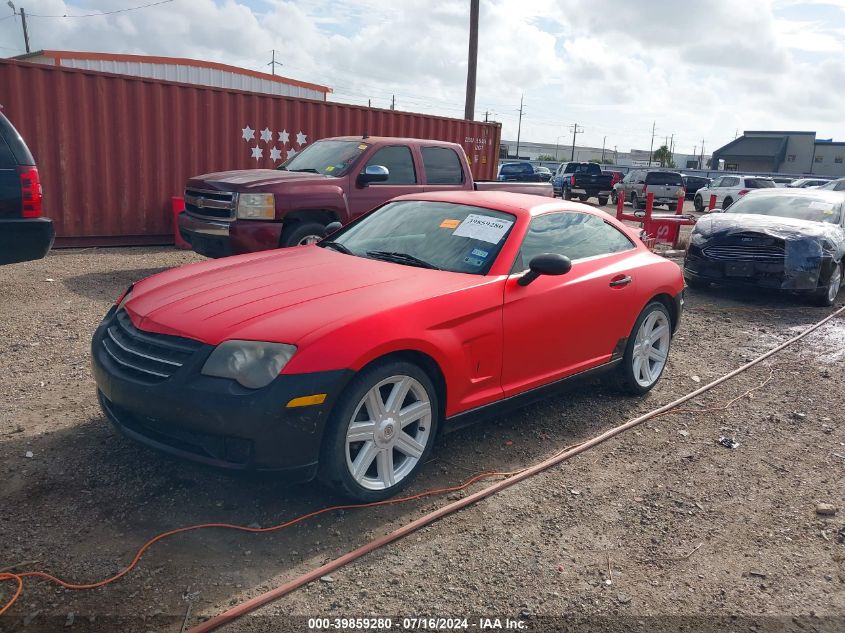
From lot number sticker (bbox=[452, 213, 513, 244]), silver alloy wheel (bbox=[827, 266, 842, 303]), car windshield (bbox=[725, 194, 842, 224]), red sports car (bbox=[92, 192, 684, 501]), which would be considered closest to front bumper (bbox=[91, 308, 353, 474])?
red sports car (bbox=[92, 192, 684, 501])

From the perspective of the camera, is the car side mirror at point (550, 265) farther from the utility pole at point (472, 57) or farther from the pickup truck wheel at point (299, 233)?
the utility pole at point (472, 57)

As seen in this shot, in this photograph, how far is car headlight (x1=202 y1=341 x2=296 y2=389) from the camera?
3.02 m

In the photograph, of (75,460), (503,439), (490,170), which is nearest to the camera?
(75,460)

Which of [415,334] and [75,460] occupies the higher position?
[415,334]

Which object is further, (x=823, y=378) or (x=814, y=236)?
(x=814, y=236)

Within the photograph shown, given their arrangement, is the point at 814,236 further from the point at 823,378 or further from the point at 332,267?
the point at 332,267

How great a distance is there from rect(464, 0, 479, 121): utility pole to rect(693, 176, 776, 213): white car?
33.9 ft

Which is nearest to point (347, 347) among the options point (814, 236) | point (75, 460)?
point (75, 460)

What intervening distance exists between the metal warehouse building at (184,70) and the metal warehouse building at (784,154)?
57081mm

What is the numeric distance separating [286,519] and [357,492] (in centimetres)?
35

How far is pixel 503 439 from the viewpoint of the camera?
14.5 feet

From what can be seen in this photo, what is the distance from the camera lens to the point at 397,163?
9008mm

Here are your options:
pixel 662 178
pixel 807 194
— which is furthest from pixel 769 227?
pixel 662 178

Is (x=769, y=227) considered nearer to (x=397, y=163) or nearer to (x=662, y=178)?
(x=397, y=163)
